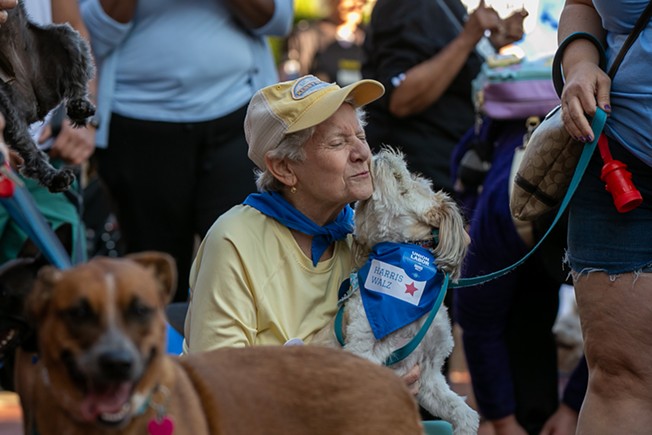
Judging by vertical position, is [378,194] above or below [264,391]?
below

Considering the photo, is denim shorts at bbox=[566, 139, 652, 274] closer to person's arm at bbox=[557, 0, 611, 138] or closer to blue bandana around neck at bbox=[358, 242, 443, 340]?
person's arm at bbox=[557, 0, 611, 138]

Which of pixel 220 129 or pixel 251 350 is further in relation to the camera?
pixel 220 129

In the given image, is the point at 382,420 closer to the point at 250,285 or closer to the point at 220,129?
the point at 250,285

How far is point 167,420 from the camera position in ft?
7.57

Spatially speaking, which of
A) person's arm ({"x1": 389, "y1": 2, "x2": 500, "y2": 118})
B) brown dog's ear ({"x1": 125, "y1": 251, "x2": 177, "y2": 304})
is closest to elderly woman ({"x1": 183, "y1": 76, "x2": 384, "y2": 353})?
brown dog's ear ({"x1": 125, "y1": 251, "x2": 177, "y2": 304})

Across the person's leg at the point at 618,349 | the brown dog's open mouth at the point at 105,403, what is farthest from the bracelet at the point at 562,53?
the brown dog's open mouth at the point at 105,403

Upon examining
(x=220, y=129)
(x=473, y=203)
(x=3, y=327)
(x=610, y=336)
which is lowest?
(x=473, y=203)

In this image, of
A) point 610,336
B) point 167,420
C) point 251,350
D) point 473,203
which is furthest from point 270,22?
point 167,420

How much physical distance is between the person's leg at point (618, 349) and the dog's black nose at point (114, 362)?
1897 mm

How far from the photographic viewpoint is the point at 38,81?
327cm

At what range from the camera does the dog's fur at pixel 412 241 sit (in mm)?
3631

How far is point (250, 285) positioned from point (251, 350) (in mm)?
920

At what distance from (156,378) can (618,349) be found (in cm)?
179

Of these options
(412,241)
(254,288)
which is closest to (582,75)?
(412,241)
